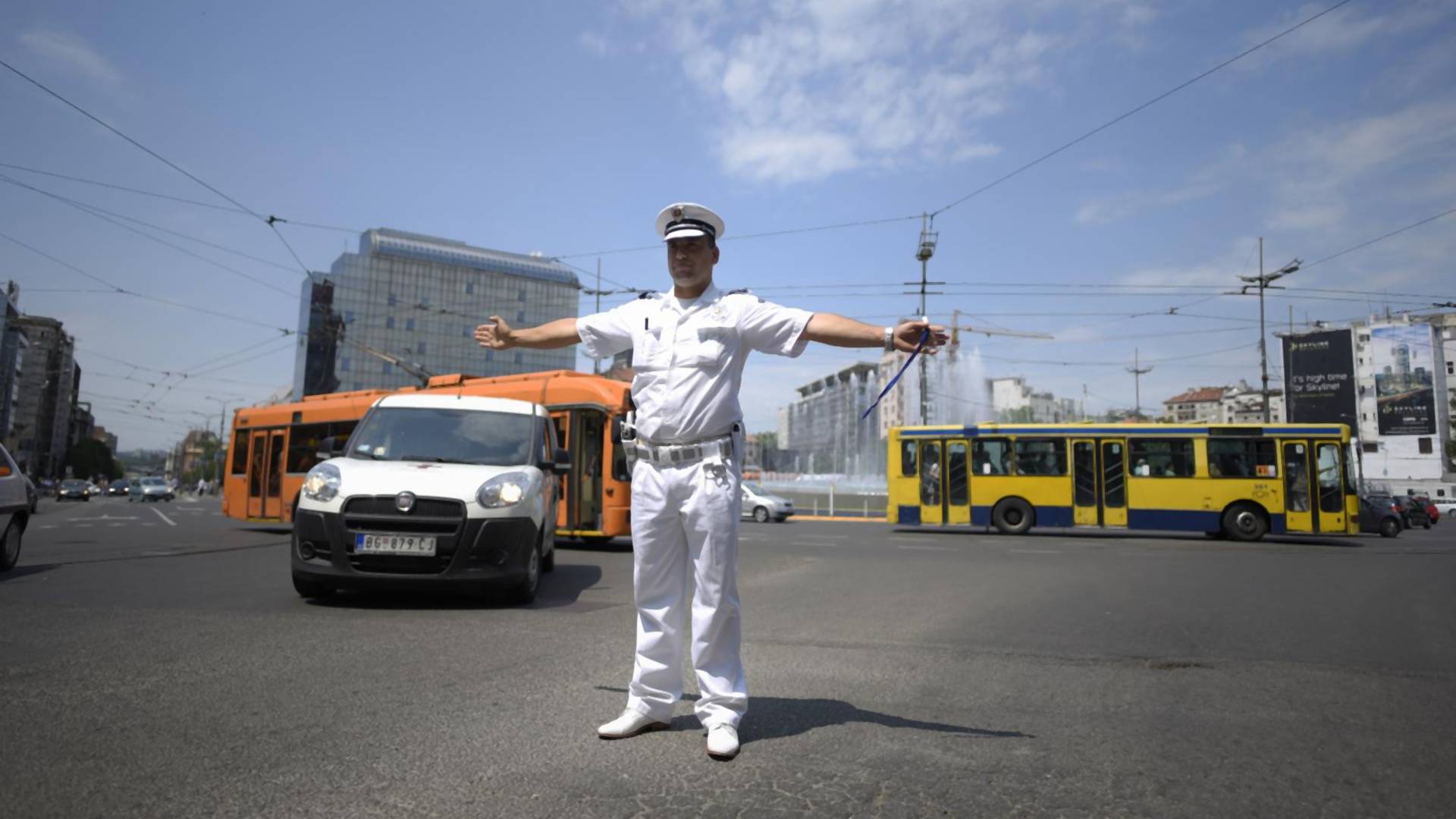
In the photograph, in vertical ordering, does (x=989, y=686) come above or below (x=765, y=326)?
below

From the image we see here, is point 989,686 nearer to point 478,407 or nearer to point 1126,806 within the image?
point 1126,806

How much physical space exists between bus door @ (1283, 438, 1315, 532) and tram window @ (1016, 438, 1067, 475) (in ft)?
Answer: 15.6

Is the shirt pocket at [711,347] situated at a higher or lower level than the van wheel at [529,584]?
higher

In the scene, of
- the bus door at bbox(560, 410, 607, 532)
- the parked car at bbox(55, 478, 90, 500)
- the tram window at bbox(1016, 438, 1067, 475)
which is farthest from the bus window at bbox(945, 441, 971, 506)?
the parked car at bbox(55, 478, 90, 500)

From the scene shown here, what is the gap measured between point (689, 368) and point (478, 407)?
5408 millimetres

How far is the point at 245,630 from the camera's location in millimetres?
5316

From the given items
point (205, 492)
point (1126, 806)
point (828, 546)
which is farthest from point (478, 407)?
point (205, 492)

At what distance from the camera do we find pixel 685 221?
358 centimetres

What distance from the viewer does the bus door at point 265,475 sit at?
18.8 m

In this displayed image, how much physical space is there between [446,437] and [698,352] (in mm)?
5014

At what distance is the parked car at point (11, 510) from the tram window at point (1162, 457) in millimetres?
20720

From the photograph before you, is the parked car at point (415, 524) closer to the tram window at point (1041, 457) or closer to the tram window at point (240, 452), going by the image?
the tram window at point (240, 452)

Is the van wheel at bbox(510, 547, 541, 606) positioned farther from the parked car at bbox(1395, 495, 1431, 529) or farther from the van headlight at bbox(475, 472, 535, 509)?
the parked car at bbox(1395, 495, 1431, 529)

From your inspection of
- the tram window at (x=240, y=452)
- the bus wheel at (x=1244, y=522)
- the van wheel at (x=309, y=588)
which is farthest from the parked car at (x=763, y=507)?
the van wheel at (x=309, y=588)
